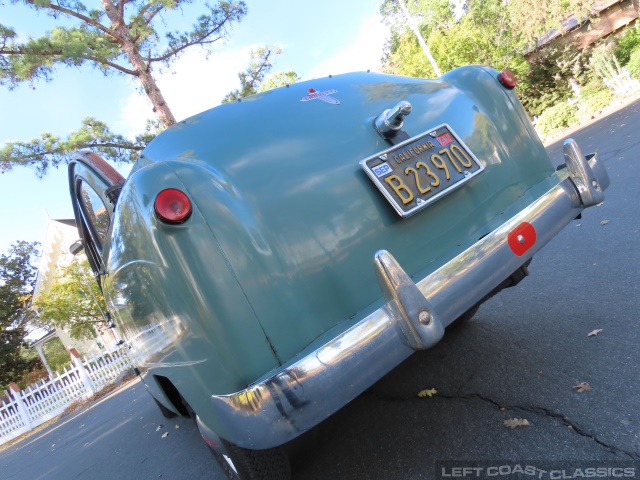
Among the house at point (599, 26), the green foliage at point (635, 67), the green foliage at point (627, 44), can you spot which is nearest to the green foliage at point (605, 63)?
the green foliage at point (635, 67)

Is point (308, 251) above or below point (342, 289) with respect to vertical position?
above

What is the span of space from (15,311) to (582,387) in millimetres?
27047

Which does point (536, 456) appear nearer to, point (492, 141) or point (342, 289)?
point (342, 289)

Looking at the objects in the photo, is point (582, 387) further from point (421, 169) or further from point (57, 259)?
point (57, 259)

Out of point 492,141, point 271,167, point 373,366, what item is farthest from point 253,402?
point 492,141

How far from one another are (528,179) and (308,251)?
140 centimetres

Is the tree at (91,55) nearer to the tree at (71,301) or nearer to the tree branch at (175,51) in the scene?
the tree branch at (175,51)

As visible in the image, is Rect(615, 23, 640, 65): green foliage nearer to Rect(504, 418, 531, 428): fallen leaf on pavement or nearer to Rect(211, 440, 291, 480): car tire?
Rect(504, 418, 531, 428): fallen leaf on pavement

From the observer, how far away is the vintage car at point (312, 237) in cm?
146

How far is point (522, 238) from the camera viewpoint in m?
1.87

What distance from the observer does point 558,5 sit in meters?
18.8

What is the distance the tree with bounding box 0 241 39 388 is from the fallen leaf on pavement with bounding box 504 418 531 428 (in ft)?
82.5

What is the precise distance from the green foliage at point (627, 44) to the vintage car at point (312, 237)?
2266cm

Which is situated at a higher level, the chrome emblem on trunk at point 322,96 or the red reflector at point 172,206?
the chrome emblem on trunk at point 322,96
